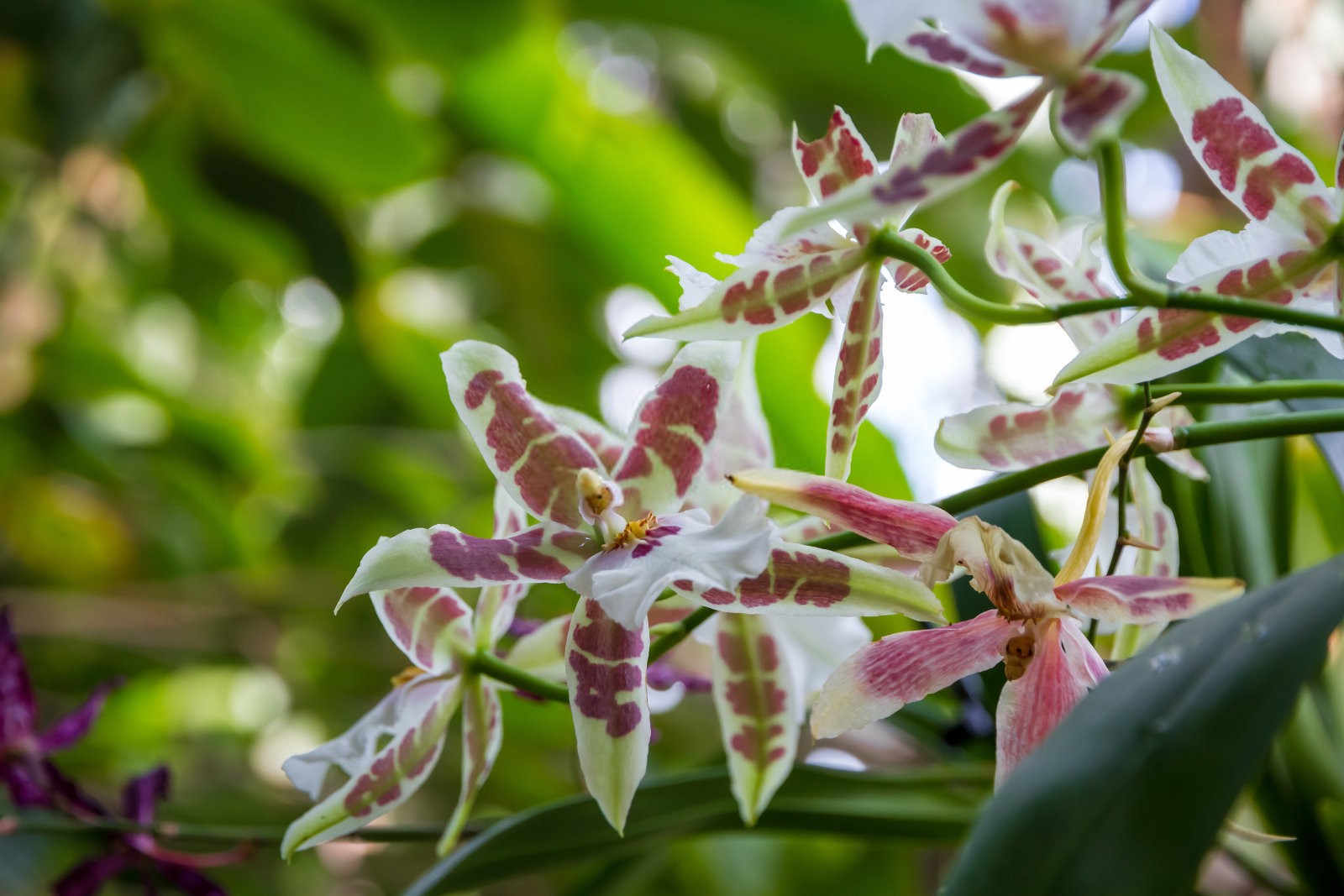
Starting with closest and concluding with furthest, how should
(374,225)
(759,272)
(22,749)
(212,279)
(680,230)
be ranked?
(759,272) < (22,749) < (680,230) < (212,279) < (374,225)

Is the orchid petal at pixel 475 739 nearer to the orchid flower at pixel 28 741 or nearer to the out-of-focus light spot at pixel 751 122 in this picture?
the orchid flower at pixel 28 741

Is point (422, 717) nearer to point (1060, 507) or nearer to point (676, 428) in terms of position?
point (676, 428)

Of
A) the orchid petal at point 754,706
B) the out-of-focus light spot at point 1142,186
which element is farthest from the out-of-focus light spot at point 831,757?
the out-of-focus light spot at point 1142,186

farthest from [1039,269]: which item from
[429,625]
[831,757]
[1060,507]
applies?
[1060,507]

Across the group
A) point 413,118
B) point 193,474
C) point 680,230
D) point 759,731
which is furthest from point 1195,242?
point 193,474

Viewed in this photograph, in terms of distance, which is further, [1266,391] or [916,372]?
[916,372]

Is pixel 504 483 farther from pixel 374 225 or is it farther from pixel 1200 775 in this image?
pixel 374 225

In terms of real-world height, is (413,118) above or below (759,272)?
above
